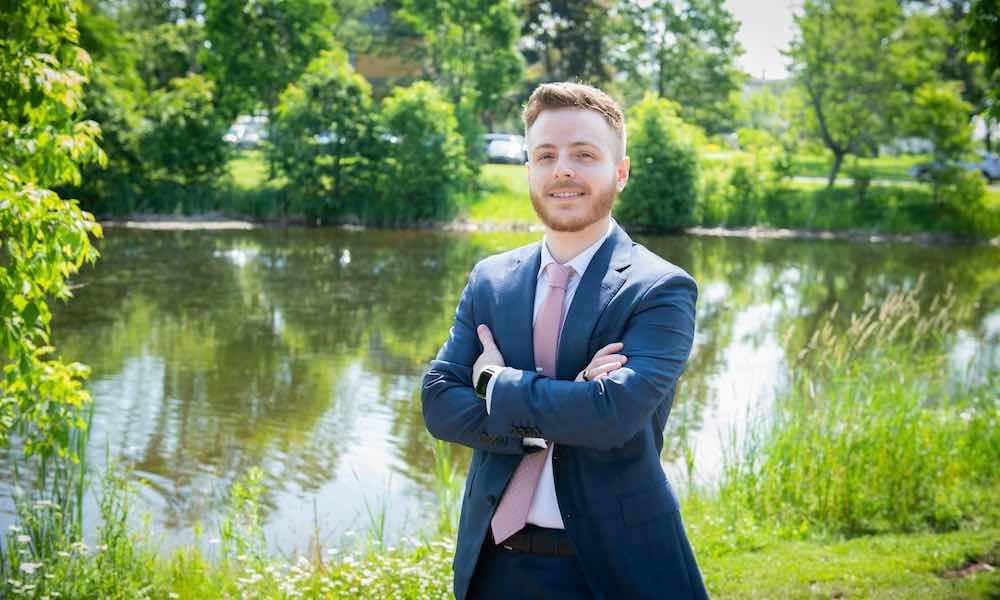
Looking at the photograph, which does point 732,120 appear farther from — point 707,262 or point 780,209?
point 707,262

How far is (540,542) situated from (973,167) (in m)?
42.5

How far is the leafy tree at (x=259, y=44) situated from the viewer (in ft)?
133

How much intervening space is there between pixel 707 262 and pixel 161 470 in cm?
2065

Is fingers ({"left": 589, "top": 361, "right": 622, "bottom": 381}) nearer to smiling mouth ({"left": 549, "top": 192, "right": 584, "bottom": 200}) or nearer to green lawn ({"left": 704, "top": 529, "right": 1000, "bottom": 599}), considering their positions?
smiling mouth ({"left": 549, "top": 192, "right": 584, "bottom": 200})

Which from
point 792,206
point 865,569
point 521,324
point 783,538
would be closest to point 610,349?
point 521,324

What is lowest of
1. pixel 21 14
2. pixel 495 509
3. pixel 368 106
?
pixel 495 509

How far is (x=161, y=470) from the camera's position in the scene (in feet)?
30.8

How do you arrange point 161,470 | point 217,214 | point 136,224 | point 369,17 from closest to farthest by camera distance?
point 161,470 < point 136,224 < point 217,214 < point 369,17

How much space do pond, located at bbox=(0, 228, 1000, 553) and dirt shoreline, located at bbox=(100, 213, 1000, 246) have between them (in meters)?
2.34

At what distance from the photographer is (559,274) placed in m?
3.06

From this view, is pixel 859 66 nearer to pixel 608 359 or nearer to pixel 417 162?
pixel 417 162

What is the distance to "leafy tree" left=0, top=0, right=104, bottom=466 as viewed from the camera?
5.29 meters

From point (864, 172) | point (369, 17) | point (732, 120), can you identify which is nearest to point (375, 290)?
point (864, 172)

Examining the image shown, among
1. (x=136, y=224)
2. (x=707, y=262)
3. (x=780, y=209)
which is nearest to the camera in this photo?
(x=707, y=262)
